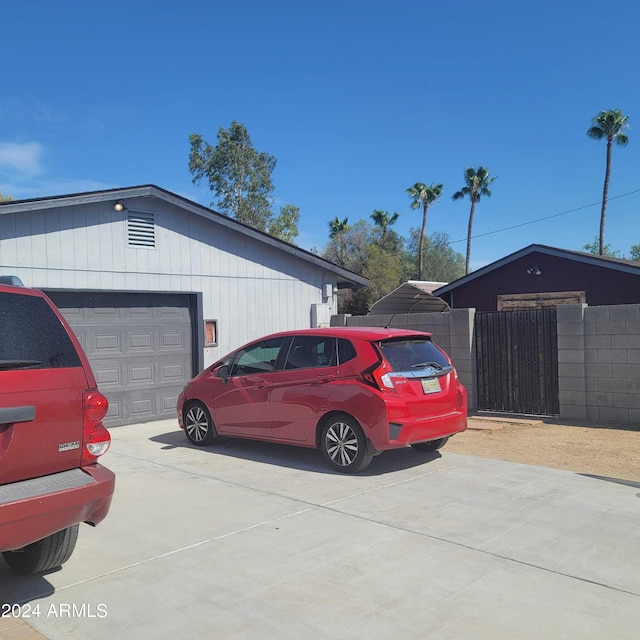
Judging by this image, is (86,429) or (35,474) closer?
(35,474)

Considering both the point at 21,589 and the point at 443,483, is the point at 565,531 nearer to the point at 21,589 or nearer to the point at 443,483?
the point at 443,483

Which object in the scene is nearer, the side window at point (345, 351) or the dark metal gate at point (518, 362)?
the side window at point (345, 351)

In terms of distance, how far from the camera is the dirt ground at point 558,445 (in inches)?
289

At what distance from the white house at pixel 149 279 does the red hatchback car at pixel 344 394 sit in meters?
3.01

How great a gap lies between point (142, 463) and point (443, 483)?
3.78 m

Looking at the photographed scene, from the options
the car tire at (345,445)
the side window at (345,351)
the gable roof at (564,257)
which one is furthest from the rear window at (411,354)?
the gable roof at (564,257)

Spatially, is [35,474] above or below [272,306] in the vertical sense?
below

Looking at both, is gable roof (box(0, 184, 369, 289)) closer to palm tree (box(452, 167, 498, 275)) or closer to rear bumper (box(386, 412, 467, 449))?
rear bumper (box(386, 412, 467, 449))

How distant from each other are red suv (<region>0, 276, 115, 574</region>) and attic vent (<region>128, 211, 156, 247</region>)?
706cm

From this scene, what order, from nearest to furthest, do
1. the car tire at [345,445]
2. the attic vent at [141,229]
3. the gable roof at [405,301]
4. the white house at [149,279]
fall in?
the car tire at [345,445] < the white house at [149,279] < the attic vent at [141,229] < the gable roof at [405,301]

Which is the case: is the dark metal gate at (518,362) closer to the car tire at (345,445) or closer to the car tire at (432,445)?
the car tire at (432,445)

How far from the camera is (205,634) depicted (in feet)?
11.6

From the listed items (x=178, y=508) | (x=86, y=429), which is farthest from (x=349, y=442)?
(x=86, y=429)

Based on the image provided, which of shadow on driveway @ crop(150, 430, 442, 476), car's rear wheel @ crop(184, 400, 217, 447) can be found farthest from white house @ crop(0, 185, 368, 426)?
car's rear wheel @ crop(184, 400, 217, 447)
